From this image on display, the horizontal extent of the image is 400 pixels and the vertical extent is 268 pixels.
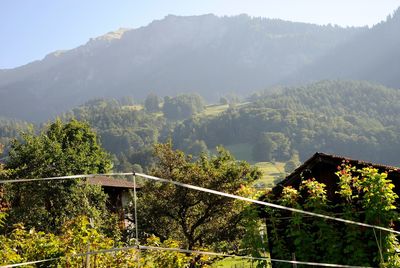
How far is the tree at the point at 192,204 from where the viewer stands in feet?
69.7

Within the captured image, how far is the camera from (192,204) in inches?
835

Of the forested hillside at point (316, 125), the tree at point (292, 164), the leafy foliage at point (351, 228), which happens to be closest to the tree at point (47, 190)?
the leafy foliage at point (351, 228)

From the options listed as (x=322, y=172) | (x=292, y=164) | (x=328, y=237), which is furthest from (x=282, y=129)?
(x=328, y=237)

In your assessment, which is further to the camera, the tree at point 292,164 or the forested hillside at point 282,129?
the forested hillside at point 282,129

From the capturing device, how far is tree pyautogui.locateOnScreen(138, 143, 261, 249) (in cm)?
2123

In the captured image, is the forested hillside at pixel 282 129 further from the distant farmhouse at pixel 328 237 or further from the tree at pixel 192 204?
the distant farmhouse at pixel 328 237

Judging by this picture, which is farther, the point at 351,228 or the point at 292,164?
the point at 292,164

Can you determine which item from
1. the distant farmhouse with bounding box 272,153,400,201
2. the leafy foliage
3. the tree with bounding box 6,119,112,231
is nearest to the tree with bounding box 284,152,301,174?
the tree with bounding box 6,119,112,231

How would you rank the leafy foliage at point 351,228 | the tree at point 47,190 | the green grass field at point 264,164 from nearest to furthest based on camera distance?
1. the leafy foliage at point 351,228
2. the tree at point 47,190
3. the green grass field at point 264,164

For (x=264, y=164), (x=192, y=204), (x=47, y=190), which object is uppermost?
(x=47, y=190)

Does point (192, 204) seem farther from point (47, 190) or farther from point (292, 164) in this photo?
point (292, 164)

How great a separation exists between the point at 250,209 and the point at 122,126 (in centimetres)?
15362

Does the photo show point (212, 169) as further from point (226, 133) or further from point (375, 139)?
point (226, 133)

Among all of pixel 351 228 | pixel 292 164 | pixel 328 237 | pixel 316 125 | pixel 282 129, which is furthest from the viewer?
pixel 282 129
